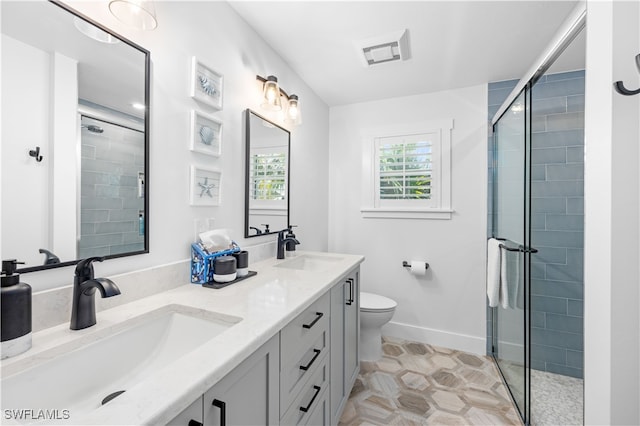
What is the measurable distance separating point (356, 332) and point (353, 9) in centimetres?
202

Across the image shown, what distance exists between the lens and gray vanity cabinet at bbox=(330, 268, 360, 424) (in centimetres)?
149

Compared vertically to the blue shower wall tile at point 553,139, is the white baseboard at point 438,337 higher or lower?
lower

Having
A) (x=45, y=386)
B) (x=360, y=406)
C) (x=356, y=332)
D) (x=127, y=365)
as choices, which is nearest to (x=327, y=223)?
(x=356, y=332)

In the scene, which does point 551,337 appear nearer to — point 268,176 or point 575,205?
point 575,205

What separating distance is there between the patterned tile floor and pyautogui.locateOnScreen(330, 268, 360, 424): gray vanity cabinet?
0.18m

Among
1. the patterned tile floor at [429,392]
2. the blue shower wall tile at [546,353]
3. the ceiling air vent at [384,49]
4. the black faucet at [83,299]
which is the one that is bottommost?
the patterned tile floor at [429,392]

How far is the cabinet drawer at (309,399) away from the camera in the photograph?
40.3 inches

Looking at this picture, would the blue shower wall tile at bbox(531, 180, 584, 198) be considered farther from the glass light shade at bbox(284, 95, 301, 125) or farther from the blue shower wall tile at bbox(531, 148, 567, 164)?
the glass light shade at bbox(284, 95, 301, 125)

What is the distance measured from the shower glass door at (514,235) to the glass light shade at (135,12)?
1.94 meters

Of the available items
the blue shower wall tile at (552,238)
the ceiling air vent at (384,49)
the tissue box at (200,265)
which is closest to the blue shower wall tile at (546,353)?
the blue shower wall tile at (552,238)

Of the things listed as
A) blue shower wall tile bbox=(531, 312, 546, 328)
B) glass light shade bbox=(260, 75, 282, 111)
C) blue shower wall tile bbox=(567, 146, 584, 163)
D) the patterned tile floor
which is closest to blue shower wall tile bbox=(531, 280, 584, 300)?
blue shower wall tile bbox=(531, 312, 546, 328)

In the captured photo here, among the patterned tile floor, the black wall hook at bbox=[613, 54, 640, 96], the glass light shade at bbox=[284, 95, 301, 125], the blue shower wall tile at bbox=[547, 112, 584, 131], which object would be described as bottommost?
the patterned tile floor

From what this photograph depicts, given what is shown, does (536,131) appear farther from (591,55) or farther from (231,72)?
(231,72)

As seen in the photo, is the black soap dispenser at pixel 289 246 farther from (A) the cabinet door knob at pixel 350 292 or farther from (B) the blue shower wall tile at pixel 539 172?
(B) the blue shower wall tile at pixel 539 172
